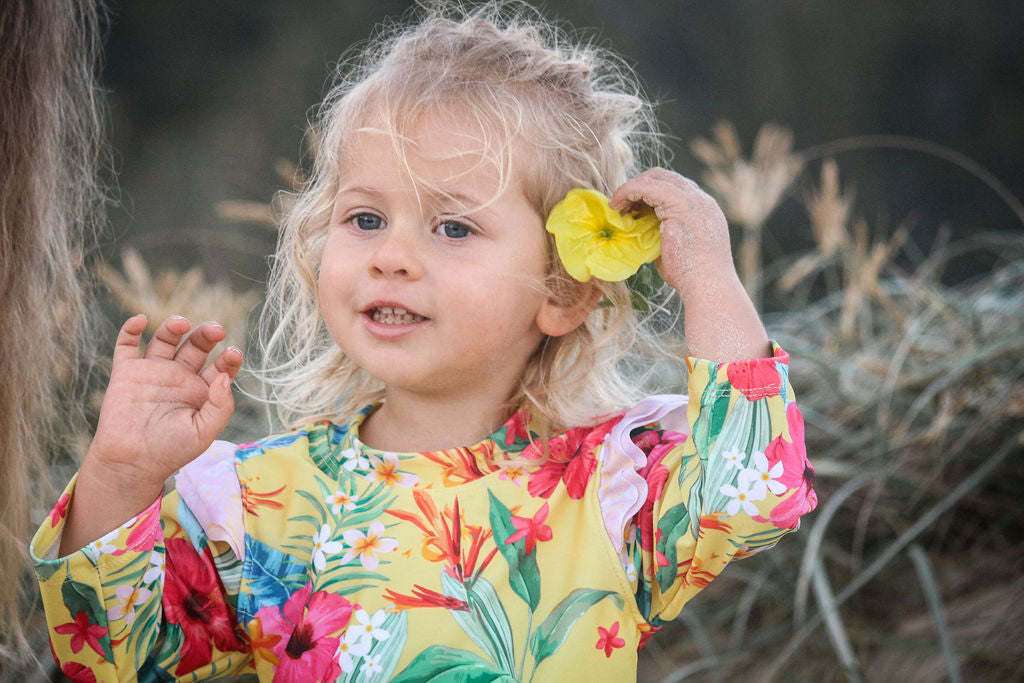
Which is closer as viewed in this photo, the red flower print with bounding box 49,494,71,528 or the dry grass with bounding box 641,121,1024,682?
the red flower print with bounding box 49,494,71,528

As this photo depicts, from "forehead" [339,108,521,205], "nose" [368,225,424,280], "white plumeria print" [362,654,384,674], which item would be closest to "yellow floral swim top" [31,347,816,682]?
"white plumeria print" [362,654,384,674]

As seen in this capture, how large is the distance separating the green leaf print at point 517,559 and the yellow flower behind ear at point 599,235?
13.3 inches

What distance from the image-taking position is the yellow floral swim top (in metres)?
1.11

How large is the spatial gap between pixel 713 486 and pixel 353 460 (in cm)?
49

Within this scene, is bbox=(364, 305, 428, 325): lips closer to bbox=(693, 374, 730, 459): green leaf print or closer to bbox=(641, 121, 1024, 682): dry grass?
bbox=(693, 374, 730, 459): green leaf print

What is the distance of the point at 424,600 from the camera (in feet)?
3.84

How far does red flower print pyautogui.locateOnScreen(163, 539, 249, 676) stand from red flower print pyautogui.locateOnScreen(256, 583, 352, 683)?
0.06m

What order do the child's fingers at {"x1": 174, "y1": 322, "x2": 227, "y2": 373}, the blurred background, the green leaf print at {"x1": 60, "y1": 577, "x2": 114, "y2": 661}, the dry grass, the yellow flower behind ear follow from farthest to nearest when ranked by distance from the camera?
the blurred background < the dry grass < the yellow flower behind ear < the child's fingers at {"x1": 174, "y1": 322, "x2": 227, "y2": 373} < the green leaf print at {"x1": 60, "y1": 577, "x2": 114, "y2": 661}

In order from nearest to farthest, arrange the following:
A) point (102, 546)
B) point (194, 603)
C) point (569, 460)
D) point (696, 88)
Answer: point (102, 546) → point (194, 603) → point (569, 460) → point (696, 88)

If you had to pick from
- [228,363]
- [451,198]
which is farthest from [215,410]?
[451,198]

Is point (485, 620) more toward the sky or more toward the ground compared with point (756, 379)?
more toward the ground

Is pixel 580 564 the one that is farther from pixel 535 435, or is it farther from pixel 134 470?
pixel 134 470

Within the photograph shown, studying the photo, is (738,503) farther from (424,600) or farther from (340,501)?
(340,501)

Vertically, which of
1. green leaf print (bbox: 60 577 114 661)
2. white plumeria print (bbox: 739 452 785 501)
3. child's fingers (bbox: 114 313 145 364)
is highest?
white plumeria print (bbox: 739 452 785 501)
